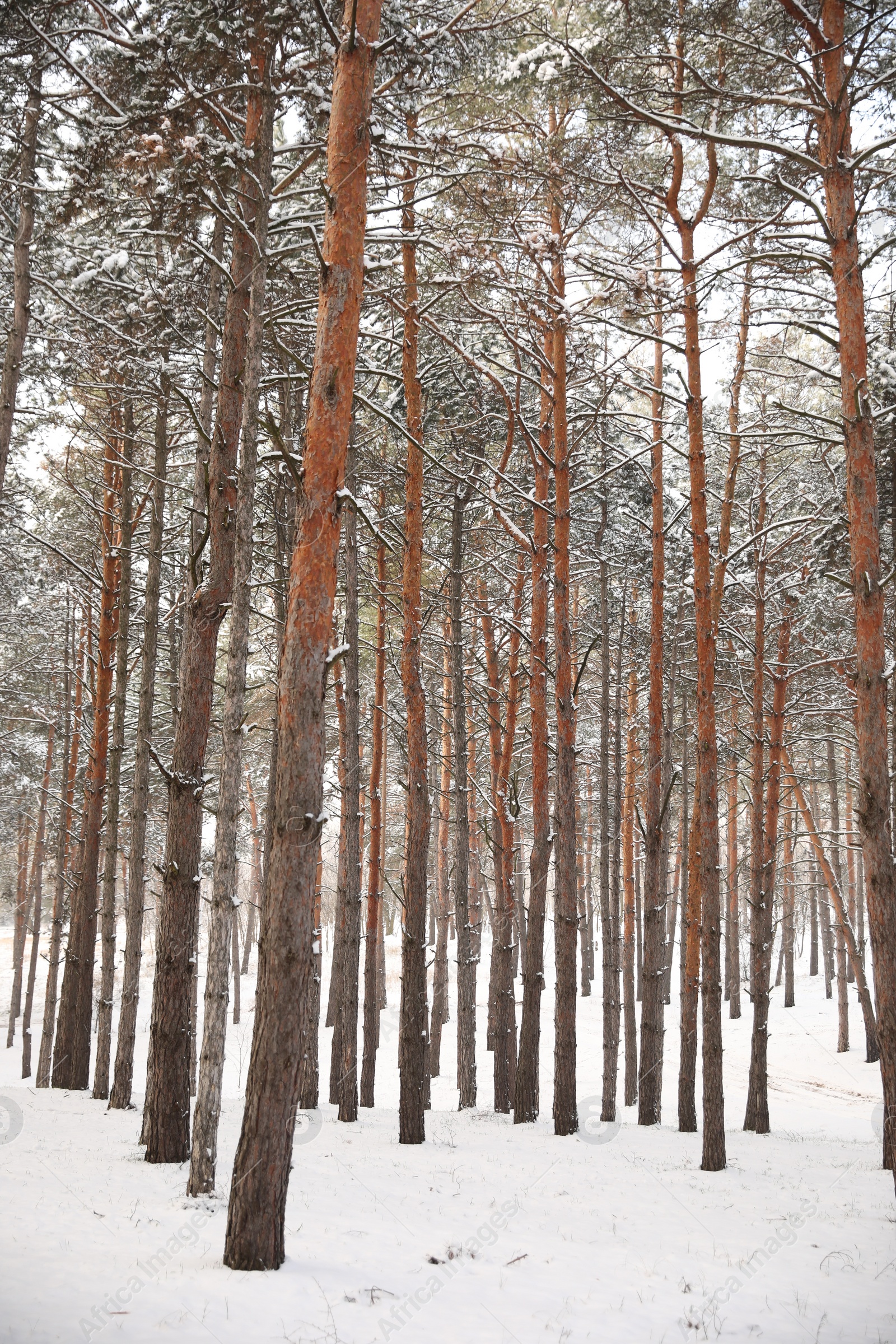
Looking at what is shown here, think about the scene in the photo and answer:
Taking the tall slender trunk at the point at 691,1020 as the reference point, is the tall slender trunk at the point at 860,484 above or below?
above

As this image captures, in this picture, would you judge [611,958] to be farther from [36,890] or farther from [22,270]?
[36,890]

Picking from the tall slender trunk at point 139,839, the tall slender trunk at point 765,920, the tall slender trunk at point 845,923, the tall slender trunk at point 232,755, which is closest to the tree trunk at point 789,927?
the tall slender trunk at point 845,923

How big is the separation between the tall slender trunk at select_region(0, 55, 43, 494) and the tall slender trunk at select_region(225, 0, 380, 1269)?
4.41m

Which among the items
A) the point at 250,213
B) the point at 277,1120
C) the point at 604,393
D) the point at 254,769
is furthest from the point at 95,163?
the point at 254,769

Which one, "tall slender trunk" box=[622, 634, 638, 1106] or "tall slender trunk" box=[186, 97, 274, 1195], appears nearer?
"tall slender trunk" box=[186, 97, 274, 1195]

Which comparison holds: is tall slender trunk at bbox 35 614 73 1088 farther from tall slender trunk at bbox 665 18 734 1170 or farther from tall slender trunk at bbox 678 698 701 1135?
tall slender trunk at bbox 665 18 734 1170

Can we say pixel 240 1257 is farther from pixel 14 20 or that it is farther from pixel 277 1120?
pixel 14 20

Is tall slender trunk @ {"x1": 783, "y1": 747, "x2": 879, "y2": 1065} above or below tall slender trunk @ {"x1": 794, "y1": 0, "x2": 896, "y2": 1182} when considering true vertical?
below

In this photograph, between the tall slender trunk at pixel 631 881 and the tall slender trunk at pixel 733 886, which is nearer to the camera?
the tall slender trunk at pixel 631 881

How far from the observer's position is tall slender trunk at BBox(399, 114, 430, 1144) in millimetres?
9703

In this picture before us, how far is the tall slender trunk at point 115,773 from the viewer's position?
456 inches

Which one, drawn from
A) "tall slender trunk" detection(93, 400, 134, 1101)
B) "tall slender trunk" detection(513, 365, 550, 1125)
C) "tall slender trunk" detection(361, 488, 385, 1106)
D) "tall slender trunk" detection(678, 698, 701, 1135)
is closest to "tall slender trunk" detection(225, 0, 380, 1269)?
"tall slender trunk" detection(513, 365, 550, 1125)

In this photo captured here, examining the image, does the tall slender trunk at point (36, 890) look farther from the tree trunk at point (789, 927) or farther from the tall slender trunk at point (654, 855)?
the tree trunk at point (789, 927)

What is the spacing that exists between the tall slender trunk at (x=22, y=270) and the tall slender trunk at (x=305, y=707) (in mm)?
4413
